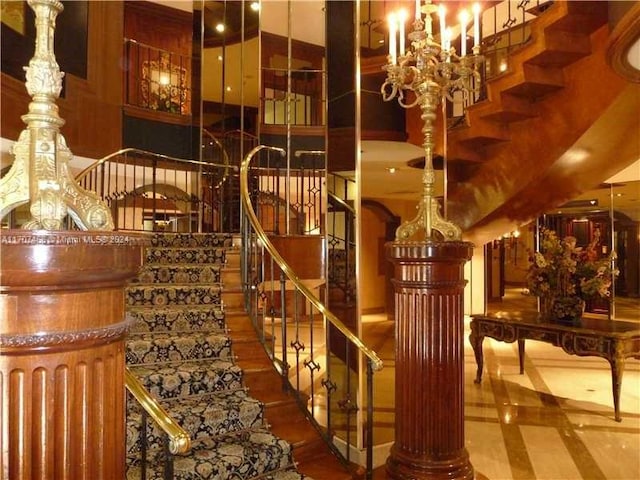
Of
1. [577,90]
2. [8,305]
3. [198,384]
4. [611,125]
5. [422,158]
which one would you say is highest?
[577,90]

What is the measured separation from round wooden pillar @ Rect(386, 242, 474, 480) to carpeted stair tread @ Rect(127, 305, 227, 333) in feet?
5.19

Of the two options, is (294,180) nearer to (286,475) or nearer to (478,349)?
(478,349)

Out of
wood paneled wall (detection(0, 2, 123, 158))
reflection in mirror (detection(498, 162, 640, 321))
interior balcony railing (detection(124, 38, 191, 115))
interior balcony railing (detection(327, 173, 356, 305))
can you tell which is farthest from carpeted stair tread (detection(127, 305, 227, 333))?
reflection in mirror (detection(498, 162, 640, 321))

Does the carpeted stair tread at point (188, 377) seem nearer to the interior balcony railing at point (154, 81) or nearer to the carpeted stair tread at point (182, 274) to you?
the carpeted stair tread at point (182, 274)

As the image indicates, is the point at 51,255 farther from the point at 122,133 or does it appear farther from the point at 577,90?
the point at 122,133

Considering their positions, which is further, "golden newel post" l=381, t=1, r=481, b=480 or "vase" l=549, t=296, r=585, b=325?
"vase" l=549, t=296, r=585, b=325

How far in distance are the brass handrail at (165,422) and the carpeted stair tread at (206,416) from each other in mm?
963

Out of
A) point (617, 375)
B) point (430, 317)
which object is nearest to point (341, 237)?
point (430, 317)

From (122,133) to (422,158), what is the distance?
5188mm

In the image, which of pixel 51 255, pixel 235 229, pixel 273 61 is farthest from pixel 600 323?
pixel 273 61

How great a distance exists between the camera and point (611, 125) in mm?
3941

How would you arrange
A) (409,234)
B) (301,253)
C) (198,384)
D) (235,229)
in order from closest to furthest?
(409,234), (198,384), (301,253), (235,229)

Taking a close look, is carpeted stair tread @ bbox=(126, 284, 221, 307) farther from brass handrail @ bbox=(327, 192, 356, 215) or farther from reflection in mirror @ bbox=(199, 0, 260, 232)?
reflection in mirror @ bbox=(199, 0, 260, 232)

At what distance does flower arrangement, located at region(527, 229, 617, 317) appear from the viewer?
4.95 meters
